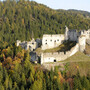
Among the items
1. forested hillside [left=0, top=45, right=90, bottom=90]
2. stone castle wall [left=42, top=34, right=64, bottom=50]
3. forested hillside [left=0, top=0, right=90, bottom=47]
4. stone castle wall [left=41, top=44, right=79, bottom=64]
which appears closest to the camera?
forested hillside [left=0, top=45, right=90, bottom=90]

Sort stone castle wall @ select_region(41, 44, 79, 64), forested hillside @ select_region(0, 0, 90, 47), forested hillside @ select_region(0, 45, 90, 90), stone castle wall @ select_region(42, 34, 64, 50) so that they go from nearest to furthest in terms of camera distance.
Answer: forested hillside @ select_region(0, 45, 90, 90)
stone castle wall @ select_region(41, 44, 79, 64)
stone castle wall @ select_region(42, 34, 64, 50)
forested hillside @ select_region(0, 0, 90, 47)

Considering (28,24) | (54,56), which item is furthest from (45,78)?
(28,24)

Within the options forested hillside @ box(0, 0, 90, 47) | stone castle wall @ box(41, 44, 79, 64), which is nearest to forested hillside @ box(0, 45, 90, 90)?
stone castle wall @ box(41, 44, 79, 64)

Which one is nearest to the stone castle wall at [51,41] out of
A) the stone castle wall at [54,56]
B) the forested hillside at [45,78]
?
the stone castle wall at [54,56]

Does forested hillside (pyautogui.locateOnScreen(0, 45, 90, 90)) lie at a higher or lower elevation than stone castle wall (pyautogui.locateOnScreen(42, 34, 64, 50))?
lower

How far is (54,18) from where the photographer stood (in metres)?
Result: 128

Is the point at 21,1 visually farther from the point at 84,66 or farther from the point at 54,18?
the point at 84,66

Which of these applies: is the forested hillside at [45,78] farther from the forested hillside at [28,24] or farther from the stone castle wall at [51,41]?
the forested hillside at [28,24]

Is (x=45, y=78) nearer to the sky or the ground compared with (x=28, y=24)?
nearer to the ground

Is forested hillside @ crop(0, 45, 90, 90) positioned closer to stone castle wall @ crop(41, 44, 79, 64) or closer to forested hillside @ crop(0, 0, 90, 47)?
stone castle wall @ crop(41, 44, 79, 64)

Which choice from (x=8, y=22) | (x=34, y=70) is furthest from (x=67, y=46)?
(x=8, y=22)

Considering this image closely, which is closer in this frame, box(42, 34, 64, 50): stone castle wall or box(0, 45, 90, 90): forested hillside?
box(0, 45, 90, 90): forested hillside

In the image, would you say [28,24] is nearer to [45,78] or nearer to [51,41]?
[51,41]

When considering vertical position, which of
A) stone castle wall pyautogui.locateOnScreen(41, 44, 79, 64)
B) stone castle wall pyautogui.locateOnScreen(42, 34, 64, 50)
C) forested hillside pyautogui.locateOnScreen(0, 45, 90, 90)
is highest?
stone castle wall pyautogui.locateOnScreen(42, 34, 64, 50)
